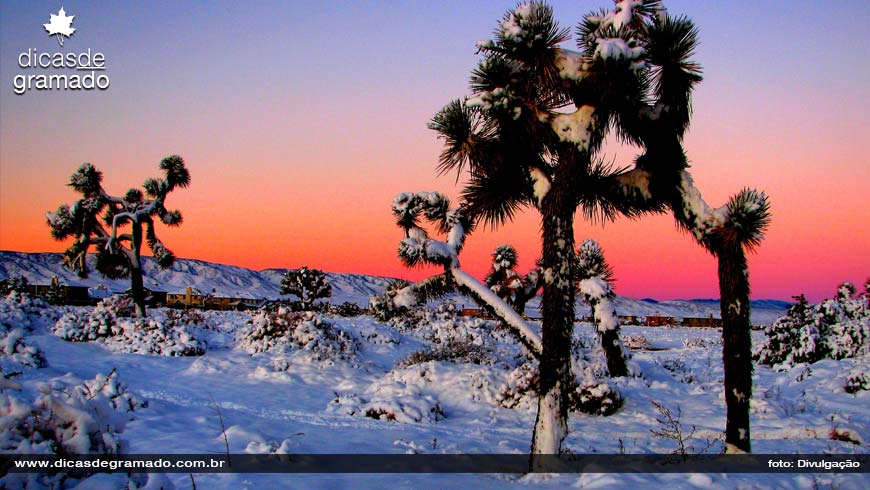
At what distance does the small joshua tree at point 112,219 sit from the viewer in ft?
86.1

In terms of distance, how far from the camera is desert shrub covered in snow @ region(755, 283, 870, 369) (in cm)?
1912

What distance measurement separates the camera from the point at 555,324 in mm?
6625

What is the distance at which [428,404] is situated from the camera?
11703mm

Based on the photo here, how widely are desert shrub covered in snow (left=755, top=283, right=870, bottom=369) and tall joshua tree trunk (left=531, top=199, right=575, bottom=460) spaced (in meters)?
17.6

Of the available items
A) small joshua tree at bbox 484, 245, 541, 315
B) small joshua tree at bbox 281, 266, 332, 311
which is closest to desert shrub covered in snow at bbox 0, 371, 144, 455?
→ small joshua tree at bbox 484, 245, 541, 315

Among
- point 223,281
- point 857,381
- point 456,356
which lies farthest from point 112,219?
point 223,281

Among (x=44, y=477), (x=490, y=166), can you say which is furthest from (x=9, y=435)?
(x=490, y=166)

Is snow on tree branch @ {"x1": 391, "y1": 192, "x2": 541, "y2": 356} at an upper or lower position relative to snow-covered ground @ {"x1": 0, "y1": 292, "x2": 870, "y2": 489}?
upper

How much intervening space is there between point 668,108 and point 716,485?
4786mm

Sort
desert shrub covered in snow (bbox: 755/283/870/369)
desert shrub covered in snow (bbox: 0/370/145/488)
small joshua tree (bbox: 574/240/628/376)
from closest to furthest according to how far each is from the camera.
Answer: desert shrub covered in snow (bbox: 0/370/145/488) → small joshua tree (bbox: 574/240/628/376) → desert shrub covered in snow (bbox: 755/283/870/369)

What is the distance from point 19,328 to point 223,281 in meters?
92.0

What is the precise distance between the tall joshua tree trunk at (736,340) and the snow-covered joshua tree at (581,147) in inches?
0.5

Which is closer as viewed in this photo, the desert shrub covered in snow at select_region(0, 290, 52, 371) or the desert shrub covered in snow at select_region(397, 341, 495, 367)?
the desert shrub covered in snow at select_region(0, 290, 52, 371)

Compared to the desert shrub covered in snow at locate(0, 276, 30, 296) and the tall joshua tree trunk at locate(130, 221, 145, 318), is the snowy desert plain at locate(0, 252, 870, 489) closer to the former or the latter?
the tall joshua tree trunk at locate(130, 221, 145, 318)
